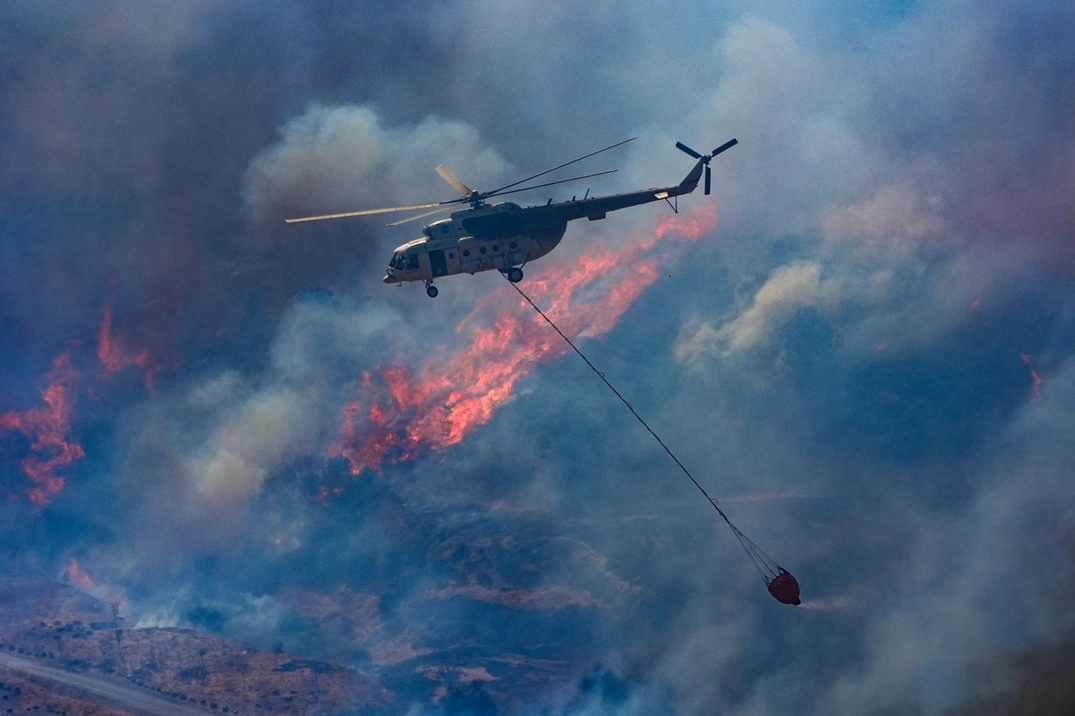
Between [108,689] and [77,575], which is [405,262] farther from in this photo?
[77,575]

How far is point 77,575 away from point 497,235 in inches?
1766

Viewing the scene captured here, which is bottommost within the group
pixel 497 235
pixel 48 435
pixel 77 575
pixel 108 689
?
pixel 108 689

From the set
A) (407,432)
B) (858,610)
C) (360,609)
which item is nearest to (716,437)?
(858,610)

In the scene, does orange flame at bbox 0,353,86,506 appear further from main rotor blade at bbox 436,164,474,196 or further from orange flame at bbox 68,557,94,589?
main rotor blade at bbox 436,164,474,196

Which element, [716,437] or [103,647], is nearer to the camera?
[103,647]

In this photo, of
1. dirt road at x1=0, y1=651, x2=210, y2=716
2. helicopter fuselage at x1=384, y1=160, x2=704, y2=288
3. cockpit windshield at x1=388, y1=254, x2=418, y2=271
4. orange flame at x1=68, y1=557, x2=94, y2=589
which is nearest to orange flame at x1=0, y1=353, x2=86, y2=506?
orange flame at x1=68, y1=557, x2=94, y2=589

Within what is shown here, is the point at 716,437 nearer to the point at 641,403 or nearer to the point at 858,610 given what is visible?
the point at 641,403

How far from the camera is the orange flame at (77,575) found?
7931 centimetres

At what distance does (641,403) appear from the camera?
82.1 m

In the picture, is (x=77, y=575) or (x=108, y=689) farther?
(x=77, y=575)

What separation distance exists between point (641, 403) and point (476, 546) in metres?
16.5

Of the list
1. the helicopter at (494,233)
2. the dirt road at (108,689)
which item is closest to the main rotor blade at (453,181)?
the helicopter at (494,233)

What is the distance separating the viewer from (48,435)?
275 feet

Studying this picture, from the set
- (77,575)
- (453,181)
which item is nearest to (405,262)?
(453,181)
